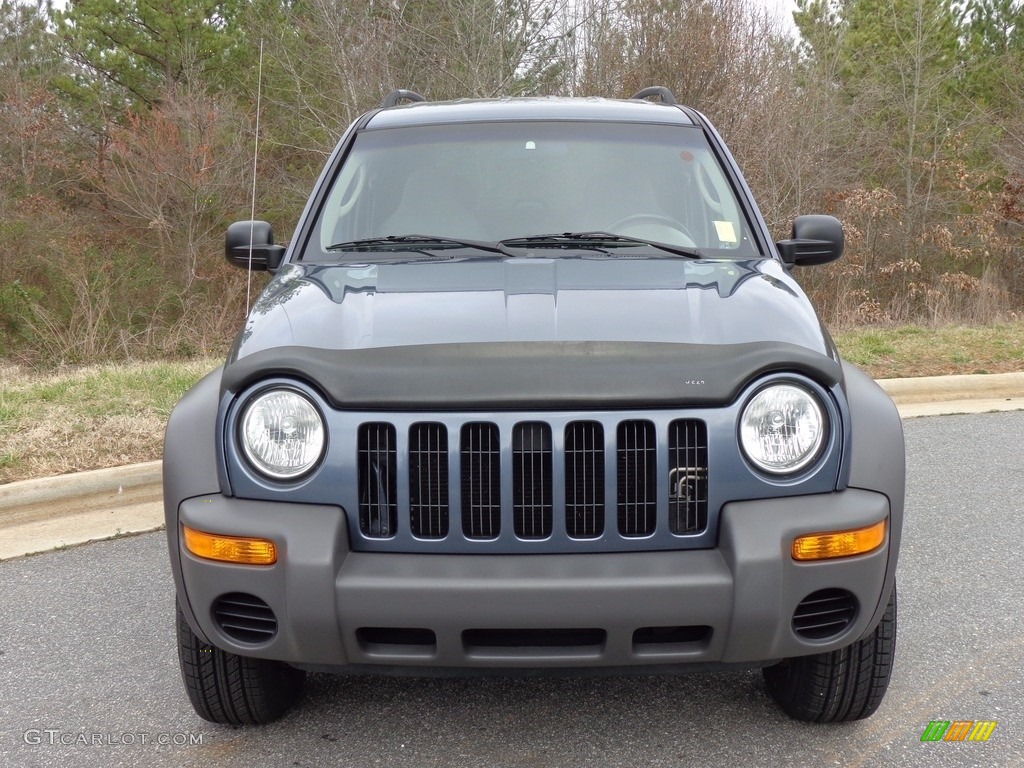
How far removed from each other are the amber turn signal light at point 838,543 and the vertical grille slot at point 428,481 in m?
0.83

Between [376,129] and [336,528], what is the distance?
7.30ft

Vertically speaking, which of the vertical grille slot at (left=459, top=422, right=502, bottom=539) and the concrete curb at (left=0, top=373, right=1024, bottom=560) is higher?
the vertical grille slot at (left=459, top=422, right=502, bottom=539)

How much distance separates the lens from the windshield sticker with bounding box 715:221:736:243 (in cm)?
349

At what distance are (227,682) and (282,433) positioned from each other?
0.79m

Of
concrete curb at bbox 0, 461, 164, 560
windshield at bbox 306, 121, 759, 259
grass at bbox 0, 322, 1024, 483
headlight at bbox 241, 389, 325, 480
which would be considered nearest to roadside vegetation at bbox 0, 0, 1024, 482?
grass at bbox 0, 322, 1024, 483

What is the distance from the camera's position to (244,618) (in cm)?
237

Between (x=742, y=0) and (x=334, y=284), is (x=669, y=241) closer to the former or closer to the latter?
(x=334, y=284)

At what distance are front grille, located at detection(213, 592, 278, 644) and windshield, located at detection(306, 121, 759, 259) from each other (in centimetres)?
143

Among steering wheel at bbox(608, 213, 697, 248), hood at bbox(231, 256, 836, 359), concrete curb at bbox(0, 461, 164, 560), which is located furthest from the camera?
concrete curb at bbox(0, 461, 164, 560)

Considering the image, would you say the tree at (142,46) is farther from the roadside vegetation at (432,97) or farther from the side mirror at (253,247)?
the side mirror at (253,247)

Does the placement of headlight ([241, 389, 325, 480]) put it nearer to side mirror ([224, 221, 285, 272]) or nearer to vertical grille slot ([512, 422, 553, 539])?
vertical grille slot ([512, 422, 553, 539])

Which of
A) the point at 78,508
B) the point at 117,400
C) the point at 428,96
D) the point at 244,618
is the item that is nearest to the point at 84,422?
the point at 117,400

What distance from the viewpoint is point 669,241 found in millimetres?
3447

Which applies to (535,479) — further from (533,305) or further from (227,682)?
(227,682)
